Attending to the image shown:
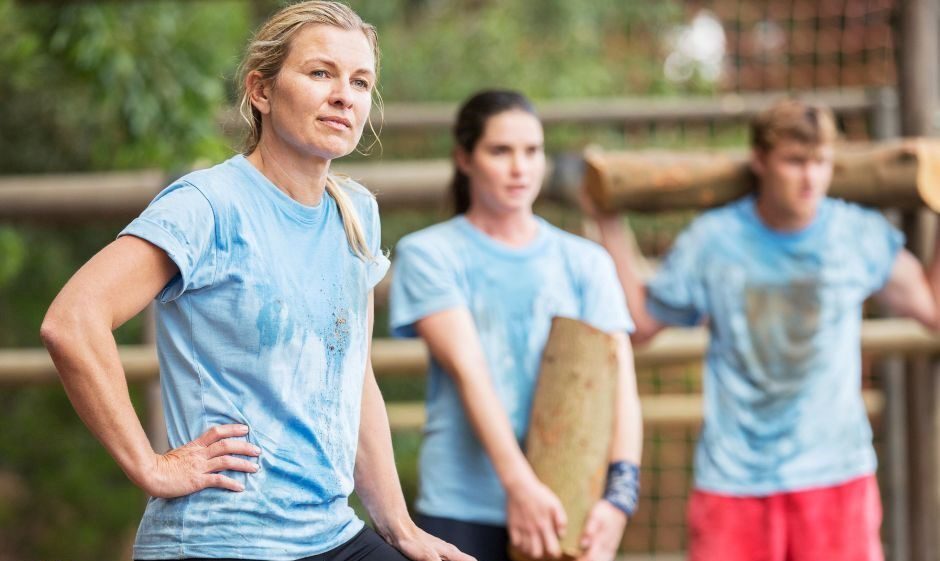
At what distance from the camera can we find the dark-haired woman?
8.68 ft

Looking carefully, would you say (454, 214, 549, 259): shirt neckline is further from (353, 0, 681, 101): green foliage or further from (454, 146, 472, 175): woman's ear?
(353, 0, 681, 101): green foliage

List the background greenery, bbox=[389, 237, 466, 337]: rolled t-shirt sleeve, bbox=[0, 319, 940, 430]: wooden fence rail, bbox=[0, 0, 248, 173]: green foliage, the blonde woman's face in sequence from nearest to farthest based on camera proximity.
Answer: the blonde woman's face → bbox=[389, 237, 466, 337]: rolled t-shirt sleeve → bbox=[0, 319, 940, 430]: wooden fence rail → bbox=[0, 0, 248, 173]: green foliage → the background greenery

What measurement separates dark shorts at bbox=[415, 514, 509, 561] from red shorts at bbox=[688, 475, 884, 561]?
29.0 inches

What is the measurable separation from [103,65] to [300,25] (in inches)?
108

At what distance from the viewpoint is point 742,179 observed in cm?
347

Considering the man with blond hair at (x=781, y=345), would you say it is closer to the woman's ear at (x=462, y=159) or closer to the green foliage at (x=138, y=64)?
the woman's ear at (x=462, y=159)

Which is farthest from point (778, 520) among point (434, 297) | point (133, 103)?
point (133, 103)

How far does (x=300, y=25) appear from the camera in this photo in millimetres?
1869

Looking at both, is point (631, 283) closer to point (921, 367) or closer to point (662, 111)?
point (921, 367)

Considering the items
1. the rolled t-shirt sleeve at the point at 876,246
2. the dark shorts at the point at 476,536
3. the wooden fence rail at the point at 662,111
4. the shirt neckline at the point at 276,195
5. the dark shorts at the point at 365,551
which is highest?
the wooden fence rail at the point at 662,111

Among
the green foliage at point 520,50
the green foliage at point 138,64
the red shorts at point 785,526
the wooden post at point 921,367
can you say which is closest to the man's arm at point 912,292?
the wooden post at point 921,367

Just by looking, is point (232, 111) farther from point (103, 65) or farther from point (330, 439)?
point (103, 65)

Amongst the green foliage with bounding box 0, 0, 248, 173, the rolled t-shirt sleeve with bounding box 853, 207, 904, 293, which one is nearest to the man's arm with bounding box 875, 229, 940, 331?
the rolled t-shirt sleeve with bounding box 853, 207, 904, 293

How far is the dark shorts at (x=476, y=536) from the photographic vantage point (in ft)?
8.80
